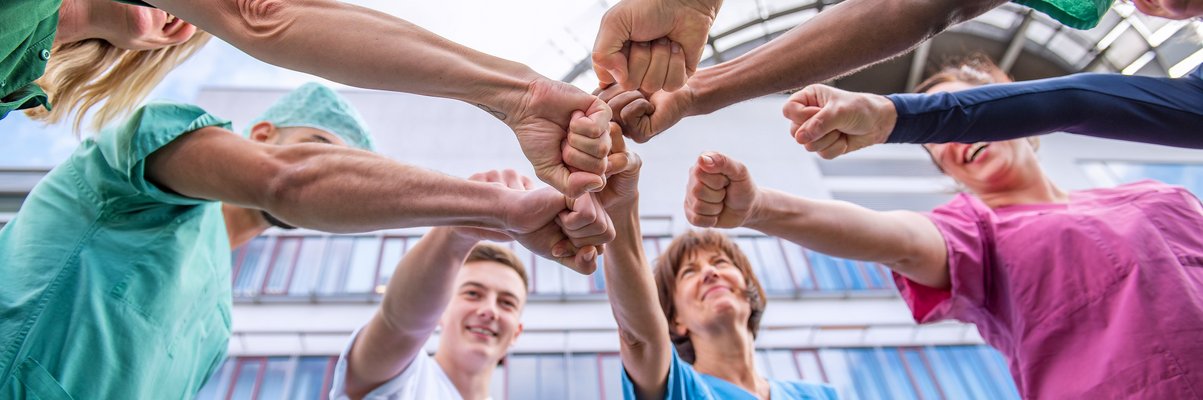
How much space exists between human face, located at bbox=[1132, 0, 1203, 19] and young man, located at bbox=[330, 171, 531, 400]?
1027 mm

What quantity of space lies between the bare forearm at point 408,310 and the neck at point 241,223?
0.34 meters

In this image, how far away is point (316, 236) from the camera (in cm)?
438

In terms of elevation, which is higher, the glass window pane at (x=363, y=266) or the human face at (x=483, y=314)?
the glass window pane at (x=363, y=266)

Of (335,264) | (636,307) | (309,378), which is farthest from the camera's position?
A: (335,264)

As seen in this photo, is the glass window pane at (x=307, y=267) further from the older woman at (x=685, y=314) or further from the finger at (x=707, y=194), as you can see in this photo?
the finger at (x=707, y=194)

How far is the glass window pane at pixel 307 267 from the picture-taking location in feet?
13.0

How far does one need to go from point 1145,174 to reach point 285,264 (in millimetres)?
7616

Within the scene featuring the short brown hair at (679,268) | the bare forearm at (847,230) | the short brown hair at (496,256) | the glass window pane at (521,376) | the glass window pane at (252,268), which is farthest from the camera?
the glass window pane at (252,268)

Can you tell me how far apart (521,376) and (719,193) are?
117 inches

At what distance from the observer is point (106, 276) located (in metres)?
1.04

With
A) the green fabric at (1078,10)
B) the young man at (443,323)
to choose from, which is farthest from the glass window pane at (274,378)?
the green fabric at (1078,10)

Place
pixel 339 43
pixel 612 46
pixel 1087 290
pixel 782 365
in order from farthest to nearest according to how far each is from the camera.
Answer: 1. pixel 782 365
2. pixel 1087 290
3. pixel 612 46
4. pixel 339 43

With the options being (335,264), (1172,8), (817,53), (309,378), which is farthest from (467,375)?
(335,264)

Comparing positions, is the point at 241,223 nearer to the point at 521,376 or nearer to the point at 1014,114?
the point at 1014,114
